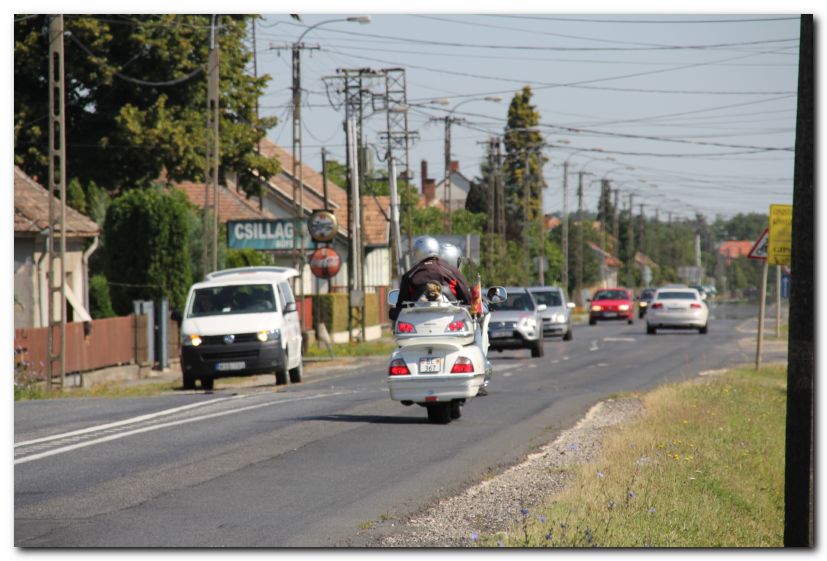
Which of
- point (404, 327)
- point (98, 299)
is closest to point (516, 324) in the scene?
point (98, 299)

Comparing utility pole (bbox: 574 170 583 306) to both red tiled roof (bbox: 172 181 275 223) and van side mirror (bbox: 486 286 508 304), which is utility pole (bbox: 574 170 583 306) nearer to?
red tiled roof (bbox: 172 181 275 223)

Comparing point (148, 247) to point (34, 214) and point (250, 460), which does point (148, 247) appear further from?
point (250, 460)

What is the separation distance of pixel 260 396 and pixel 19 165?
26.3 m

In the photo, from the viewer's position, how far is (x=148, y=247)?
38.8 metres

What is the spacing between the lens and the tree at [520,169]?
89125 millimetres

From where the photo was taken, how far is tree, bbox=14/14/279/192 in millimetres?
44594

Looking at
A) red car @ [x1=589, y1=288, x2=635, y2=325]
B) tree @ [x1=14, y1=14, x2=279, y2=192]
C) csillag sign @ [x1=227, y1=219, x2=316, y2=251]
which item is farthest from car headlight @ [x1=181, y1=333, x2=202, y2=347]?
red car @ [x1=589, y1=288, x2=635, y2=325]

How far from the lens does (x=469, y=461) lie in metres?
13.1

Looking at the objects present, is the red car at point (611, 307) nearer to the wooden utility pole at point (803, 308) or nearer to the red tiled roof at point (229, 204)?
the red tiled roof at point (229, 204)

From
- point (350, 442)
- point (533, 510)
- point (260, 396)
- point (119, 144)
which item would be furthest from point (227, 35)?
point (533, 510)

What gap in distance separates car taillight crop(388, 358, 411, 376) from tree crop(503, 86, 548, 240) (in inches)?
2845

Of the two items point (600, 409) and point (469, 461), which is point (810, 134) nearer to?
point (469, 461)

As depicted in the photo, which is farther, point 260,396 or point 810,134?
point 260,396

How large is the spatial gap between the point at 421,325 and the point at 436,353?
381mm
